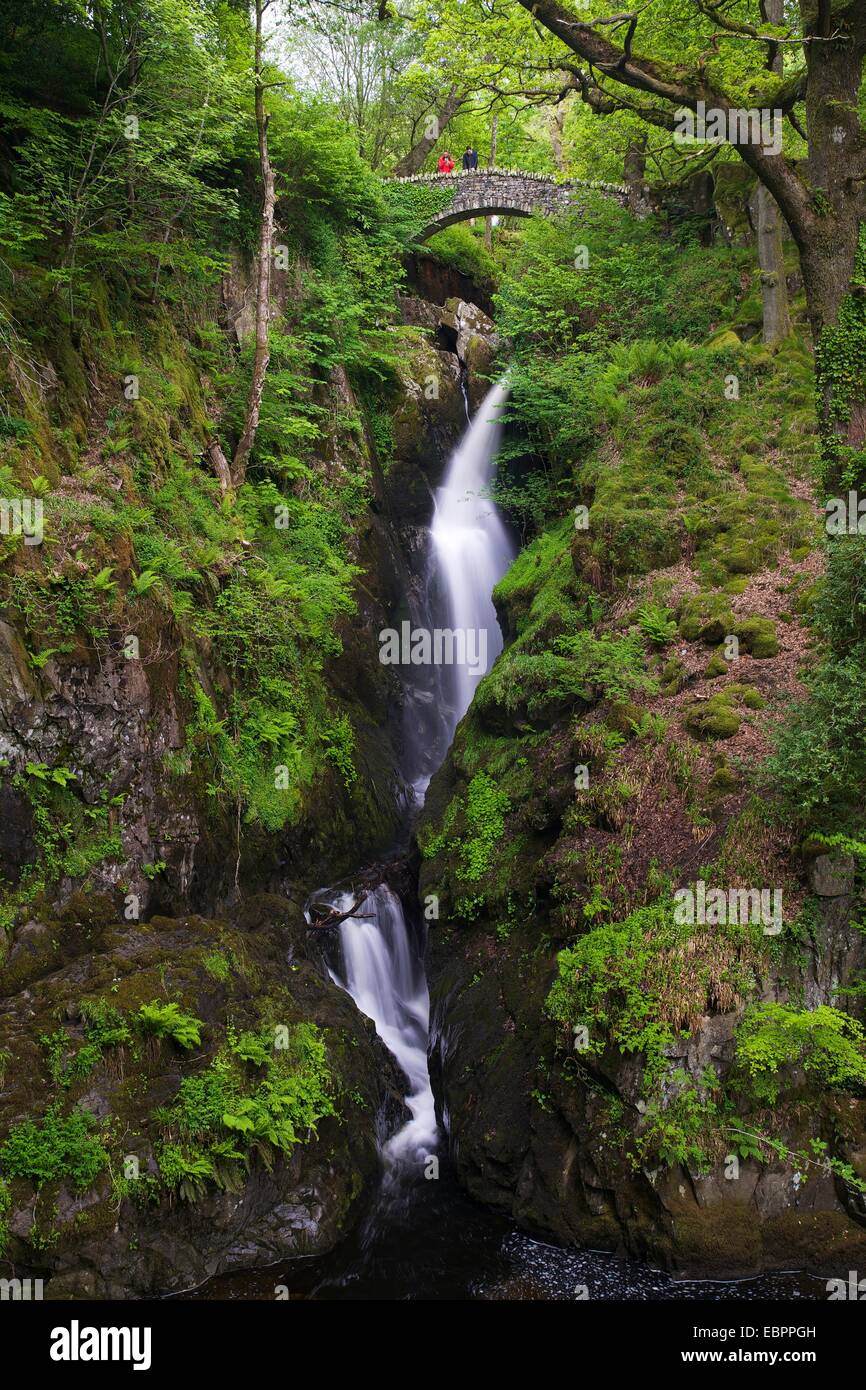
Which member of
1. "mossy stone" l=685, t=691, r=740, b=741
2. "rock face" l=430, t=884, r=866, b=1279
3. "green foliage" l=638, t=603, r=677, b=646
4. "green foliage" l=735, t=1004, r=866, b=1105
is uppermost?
"green foliage" l=638, t=603, r=677, b=646

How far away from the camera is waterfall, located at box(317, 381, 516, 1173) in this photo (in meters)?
10.1

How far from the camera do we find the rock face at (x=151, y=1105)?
6.62 meters

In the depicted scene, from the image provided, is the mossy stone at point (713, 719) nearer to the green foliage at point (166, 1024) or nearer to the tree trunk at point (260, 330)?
the green foliage at point (166, 1024)

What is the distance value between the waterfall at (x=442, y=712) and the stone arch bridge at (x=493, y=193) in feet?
16.6

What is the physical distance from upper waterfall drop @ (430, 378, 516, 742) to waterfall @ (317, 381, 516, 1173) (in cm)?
2

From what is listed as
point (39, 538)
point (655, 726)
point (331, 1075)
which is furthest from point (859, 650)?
point (39, 538)

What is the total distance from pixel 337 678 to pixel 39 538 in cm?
586

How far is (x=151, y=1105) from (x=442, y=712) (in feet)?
31.5

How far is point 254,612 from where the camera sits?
10883 millimetres

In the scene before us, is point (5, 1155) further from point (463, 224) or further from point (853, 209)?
point (463, 224)

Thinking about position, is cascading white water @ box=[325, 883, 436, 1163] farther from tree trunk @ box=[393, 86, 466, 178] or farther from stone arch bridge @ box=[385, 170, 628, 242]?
tree trunk @ box=[393, 86, 466, 178]

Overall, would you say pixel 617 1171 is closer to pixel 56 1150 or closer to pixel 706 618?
pixel 56 1150

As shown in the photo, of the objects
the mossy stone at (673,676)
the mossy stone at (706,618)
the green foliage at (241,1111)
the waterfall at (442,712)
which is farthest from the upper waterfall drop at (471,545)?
the green foliage at (241,1111)

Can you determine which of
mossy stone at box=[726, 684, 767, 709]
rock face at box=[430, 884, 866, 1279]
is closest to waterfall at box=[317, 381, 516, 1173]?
rock face at box=[430, 884, 866, 1279]
